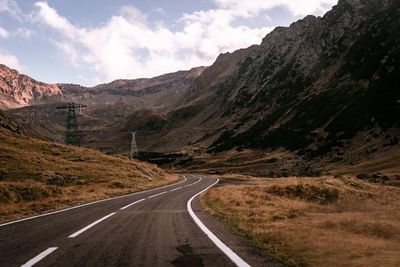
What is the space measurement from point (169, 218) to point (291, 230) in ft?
18.5

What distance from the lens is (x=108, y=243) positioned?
1071cm

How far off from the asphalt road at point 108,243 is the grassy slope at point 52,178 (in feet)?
19.0

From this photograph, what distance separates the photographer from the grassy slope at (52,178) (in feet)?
84.4

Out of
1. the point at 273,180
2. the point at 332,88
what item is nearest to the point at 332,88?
the point at 332,88

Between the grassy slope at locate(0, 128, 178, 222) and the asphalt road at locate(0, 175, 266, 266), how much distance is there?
5.78m

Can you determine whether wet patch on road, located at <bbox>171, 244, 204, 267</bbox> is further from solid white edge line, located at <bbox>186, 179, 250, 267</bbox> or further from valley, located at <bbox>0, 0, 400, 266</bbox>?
solid white edge line, located at <bbox>186, 179, 250, 267</bbox>

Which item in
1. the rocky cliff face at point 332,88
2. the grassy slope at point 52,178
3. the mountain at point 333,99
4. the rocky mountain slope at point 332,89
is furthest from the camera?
the rocky cliff face at point 332,88

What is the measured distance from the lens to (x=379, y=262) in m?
8.11

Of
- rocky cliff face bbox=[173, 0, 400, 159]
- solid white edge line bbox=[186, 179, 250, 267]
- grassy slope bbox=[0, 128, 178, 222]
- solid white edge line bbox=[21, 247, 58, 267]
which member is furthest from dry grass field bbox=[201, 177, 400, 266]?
rocky cliff face bbox=[173, 0, 400, 159]

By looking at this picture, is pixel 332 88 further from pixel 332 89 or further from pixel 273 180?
pixel 273 180

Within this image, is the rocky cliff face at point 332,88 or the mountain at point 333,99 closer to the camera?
the mountain at point 333,99

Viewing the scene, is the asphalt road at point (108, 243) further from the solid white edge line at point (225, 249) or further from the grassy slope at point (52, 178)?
the grassy slope at point (52, 178)

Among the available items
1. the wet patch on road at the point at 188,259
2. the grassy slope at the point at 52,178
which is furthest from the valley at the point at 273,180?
the grassy slope at the point at 52,178

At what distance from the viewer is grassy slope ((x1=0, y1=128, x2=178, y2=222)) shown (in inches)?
1013
